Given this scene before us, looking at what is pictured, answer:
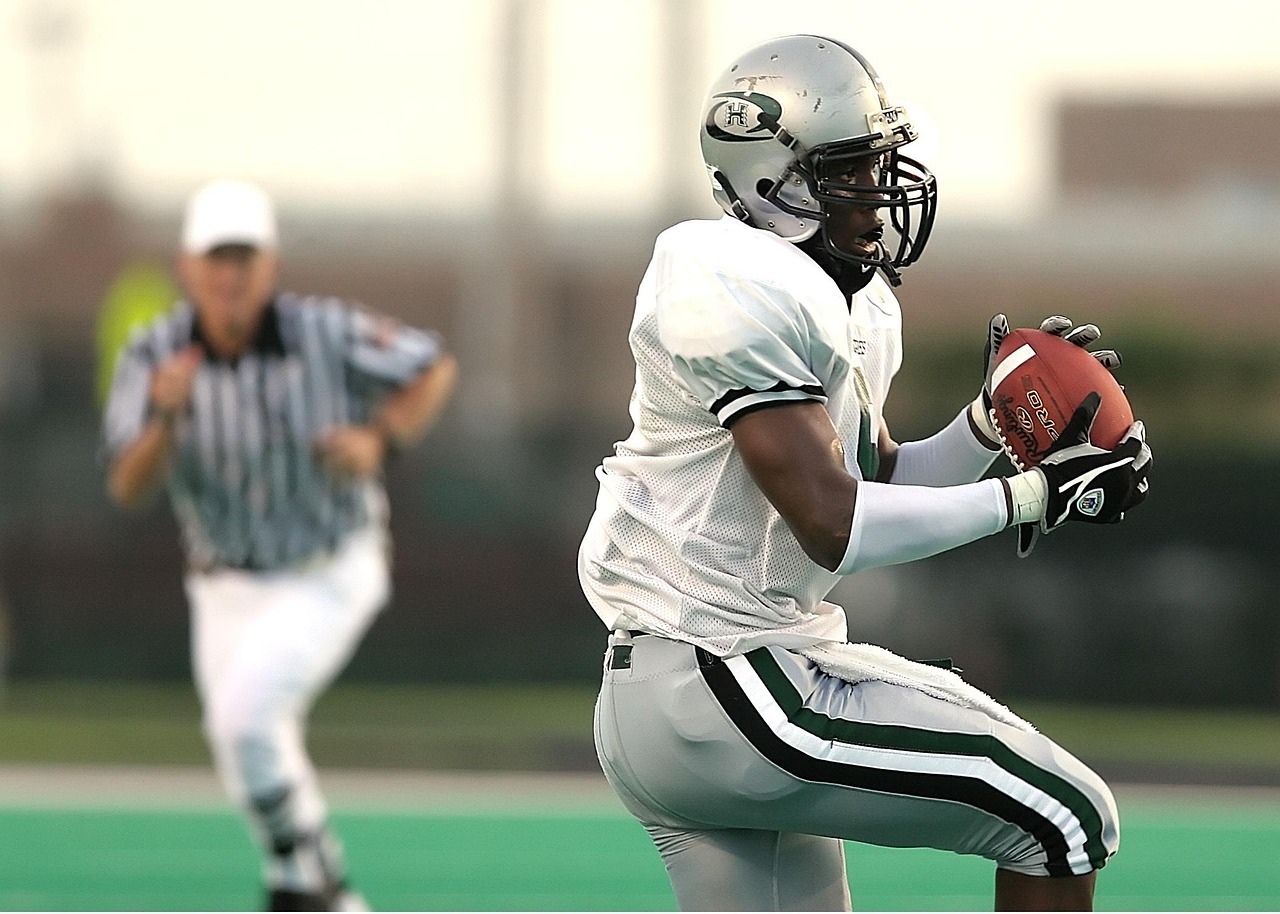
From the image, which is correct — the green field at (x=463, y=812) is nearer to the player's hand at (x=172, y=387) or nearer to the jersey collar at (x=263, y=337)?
the player's hand at (x=172, y=387)

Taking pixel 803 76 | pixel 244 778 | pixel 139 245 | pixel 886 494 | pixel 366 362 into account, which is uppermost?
pixel 803 76

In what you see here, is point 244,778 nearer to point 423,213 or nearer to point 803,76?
point 803,76

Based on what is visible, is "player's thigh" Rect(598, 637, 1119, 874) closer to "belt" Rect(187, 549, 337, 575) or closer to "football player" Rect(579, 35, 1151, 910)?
"football player" Rect(579, 35, 1151, 910)

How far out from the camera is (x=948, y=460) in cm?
341

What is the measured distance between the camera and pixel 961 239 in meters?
26.4

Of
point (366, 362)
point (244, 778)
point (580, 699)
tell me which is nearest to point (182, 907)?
point (244, 778)

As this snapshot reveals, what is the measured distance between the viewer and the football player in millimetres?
2867

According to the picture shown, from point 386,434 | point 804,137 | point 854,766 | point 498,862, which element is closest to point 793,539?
point 854,766

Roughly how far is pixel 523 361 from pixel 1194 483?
979 centimetres

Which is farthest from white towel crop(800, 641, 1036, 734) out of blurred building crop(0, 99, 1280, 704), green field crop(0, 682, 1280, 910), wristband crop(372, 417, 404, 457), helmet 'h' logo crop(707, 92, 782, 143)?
Answer: blurred building crop(0, 99, 1280, 704)

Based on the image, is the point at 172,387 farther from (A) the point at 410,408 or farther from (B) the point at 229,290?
(A) the point at 410,408

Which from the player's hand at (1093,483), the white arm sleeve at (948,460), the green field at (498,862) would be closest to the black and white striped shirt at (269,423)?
the green field at (498,862)

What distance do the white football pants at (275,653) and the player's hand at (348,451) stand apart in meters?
0.21

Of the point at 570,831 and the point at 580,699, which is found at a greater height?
the point at 570,831
